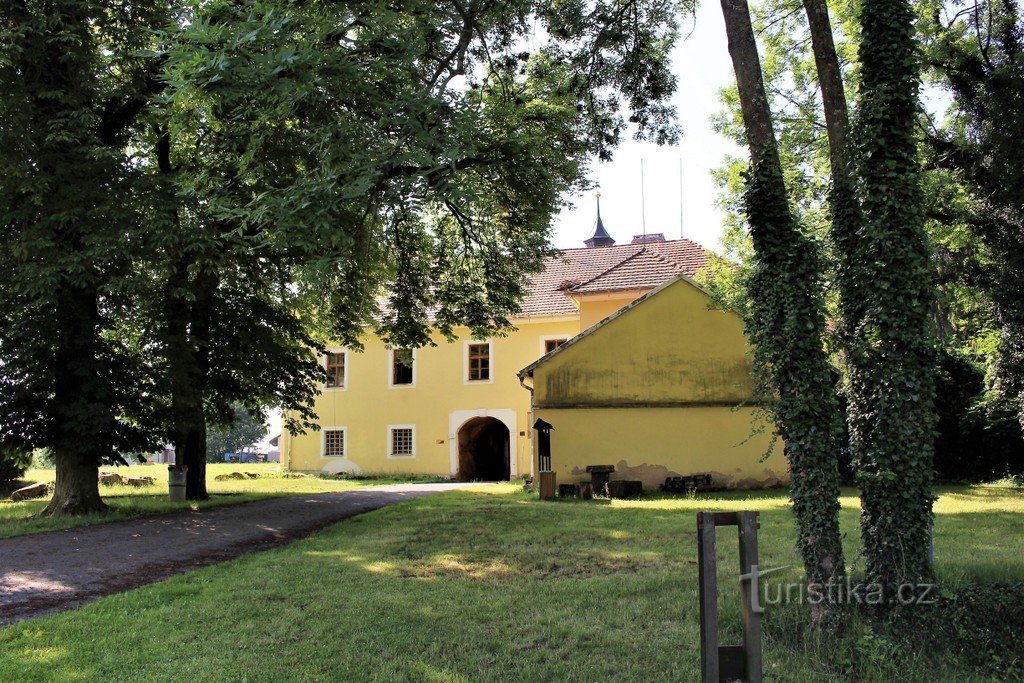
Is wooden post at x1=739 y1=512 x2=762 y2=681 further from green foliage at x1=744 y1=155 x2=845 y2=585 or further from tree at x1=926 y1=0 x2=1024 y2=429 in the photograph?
tree at x1=926 y1=0 x2=1024 y2=429

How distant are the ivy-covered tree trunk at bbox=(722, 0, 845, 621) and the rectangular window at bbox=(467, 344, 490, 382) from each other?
933 inches

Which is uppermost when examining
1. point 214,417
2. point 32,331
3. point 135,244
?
point 135,244

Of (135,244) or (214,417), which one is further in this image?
Answer: (214,417)

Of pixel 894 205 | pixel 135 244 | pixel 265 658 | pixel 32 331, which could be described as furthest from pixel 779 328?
pixel 32 331

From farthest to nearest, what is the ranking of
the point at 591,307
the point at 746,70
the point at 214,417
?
the point at 591,307 → the point at 214,417 → the point at 746,70

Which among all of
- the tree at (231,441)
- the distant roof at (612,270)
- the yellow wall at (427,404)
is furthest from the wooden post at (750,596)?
the tree at (231,441)

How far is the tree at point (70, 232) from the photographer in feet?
38.1

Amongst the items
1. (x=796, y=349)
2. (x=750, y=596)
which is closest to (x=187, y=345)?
(x=796, y=349)

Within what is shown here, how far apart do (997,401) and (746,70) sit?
13.0 meters

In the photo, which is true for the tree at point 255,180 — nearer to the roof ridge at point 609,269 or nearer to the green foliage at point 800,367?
the green foliage at point 800,367

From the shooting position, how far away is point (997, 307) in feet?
42.0

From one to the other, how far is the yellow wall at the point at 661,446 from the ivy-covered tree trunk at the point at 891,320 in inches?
486

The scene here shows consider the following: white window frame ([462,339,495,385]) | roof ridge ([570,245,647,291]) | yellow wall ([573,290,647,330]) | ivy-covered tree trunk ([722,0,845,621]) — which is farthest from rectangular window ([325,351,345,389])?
ivy-covered tree trunk ([722,0,845,621])

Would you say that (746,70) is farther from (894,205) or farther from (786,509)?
(786,509)
